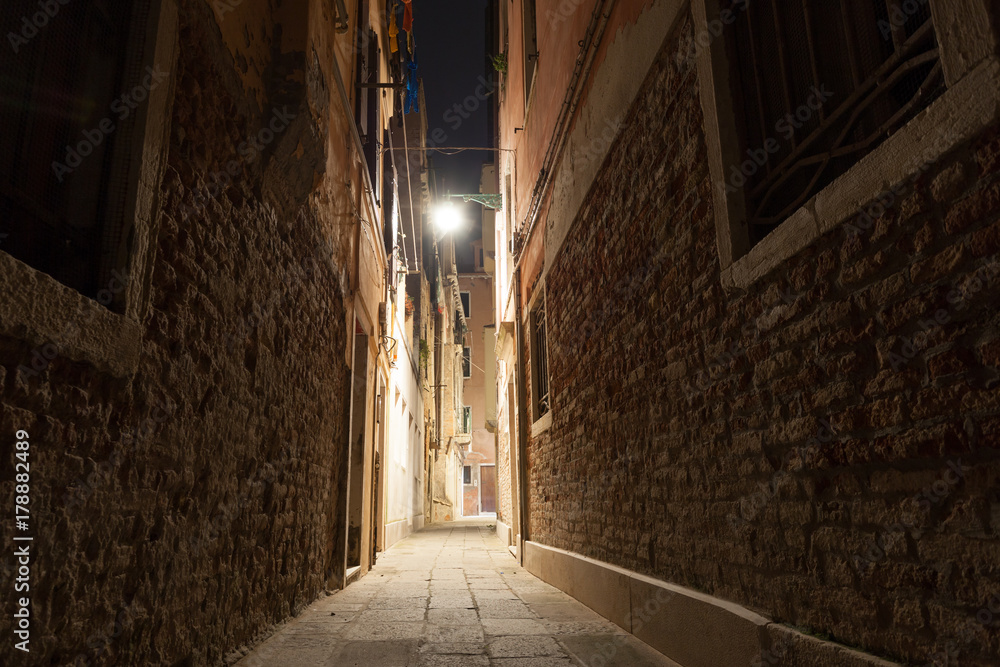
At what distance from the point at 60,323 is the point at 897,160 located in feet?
7.82

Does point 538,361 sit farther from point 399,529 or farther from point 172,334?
point 172,334

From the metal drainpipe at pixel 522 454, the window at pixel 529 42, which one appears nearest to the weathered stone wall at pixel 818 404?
the metal drainpipe at pixel 522 454

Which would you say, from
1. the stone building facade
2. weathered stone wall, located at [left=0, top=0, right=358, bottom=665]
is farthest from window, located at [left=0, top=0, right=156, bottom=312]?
weathered stone wall, located at [left=0, top=0, right=358, bottom=665]

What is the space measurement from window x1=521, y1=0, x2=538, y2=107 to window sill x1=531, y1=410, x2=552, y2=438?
4.38 metres

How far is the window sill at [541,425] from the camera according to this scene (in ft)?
23.5

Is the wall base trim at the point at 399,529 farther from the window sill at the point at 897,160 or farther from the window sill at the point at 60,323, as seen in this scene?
the window sill at the point at 897,160

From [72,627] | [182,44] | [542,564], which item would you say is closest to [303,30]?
[182,44]

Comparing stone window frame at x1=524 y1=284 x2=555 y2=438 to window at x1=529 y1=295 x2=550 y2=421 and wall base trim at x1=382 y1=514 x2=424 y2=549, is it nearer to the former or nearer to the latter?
window at x1=529 y1=295 x2=550 y2=421

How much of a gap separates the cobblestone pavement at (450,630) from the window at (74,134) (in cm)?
216

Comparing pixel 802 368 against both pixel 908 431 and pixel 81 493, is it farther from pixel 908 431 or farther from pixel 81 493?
pixel 81 493

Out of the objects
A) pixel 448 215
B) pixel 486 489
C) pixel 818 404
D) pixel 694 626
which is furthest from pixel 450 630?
pixel 486 489

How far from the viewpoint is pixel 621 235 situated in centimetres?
447

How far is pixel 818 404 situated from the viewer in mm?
2277

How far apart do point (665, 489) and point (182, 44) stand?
125 inches
